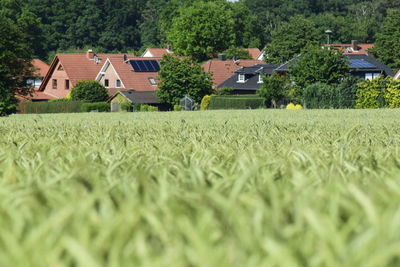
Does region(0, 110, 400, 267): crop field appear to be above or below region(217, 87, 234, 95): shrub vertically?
above

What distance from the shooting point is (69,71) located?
3861 inches

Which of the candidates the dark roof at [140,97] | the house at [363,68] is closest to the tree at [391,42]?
the house at [363,68]

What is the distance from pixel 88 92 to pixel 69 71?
15262mm

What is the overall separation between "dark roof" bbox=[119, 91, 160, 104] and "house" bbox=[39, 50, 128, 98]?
41.2 ft

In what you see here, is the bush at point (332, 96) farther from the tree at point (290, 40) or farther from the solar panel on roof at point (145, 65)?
the tree at point (290, 40)

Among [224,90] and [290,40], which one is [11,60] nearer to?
[224,90]

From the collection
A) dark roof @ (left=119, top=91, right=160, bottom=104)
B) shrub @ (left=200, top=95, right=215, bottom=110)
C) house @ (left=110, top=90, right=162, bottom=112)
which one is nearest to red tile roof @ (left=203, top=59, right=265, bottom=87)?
house @ (left=110, top=90, right=162, bottom=112)

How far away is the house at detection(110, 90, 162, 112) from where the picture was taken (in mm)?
83438

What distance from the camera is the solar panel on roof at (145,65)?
94.0 meters

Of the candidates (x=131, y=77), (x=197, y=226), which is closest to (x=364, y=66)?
(x=131, y=77)

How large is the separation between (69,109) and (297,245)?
3048 inches

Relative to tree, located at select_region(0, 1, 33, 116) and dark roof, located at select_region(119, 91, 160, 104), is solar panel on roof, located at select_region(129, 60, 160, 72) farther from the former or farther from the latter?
tree, located at select_region(0, 1, 33, 116)

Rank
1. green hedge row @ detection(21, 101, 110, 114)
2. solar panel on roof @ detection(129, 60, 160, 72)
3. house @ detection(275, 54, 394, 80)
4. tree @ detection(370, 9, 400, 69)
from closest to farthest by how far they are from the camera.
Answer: green hedge row @ detection(21, 101, 110, 114)
house @ detection(275, 54, 394, 80)
solar panel on roof @ detection(129, 60, 160, 72)
tree @ detection(370, 9, 400, 69)

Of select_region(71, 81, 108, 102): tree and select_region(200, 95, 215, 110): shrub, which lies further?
select_region(71, 81, 108, 102): tree
